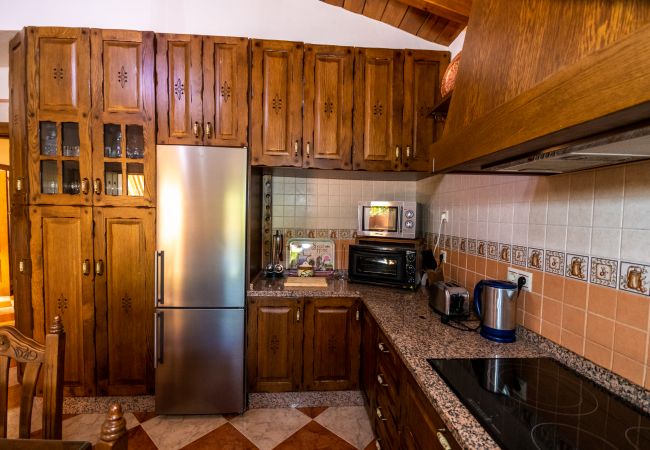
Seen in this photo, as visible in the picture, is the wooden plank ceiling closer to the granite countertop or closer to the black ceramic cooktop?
the granite countertop

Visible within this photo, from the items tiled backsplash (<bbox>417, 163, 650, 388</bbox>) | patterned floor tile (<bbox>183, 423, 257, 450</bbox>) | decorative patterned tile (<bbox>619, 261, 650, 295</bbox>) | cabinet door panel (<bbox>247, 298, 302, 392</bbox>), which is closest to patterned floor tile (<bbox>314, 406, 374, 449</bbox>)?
cabinet door panel (<bbox>247, 298, 302, 392</bbox>)

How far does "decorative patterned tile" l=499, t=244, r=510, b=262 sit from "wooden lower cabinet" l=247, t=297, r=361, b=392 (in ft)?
Answer: 3.19

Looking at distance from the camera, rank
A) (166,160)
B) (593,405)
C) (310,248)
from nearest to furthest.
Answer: (593,405), (166,160), (310,248)

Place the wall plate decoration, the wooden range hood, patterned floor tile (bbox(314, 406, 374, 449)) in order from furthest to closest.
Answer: the wall plate decoration
patterned floor tile (bbox(314, 406, 374, 449))
the wooden range hood

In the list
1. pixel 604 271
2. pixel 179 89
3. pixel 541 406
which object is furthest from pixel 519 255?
pixel 179 89

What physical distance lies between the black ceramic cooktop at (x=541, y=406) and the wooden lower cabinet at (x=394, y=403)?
12cm

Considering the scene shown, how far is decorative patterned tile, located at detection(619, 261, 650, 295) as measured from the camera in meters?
0.92

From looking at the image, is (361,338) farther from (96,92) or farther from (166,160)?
(96,92)

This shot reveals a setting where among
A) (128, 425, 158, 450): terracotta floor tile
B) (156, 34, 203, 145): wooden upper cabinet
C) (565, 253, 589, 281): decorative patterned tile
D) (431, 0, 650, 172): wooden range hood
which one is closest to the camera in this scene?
(431, 0, 650, 172): wooden range hood

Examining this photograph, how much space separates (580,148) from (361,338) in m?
1.78

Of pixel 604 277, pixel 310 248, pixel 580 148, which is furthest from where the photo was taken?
pixel 310 248

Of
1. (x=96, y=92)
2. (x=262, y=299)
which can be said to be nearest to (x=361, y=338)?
(x=262, y=299)

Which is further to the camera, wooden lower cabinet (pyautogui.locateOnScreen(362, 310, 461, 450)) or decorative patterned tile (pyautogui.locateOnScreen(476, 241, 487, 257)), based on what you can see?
decorative patterned tile (pyautogui.locateOnScreen(476, 241, 487, 257))

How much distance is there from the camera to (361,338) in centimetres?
217
